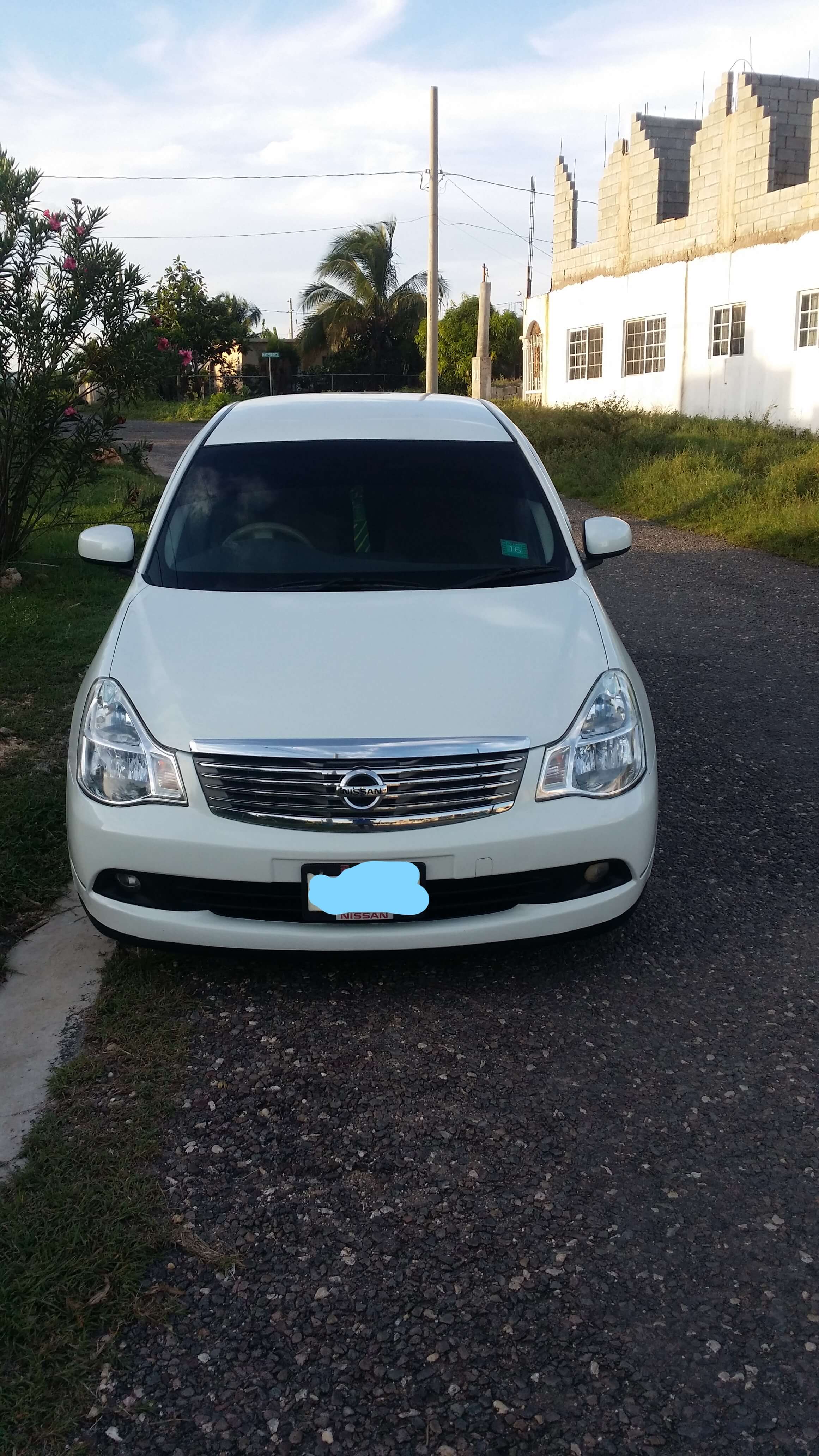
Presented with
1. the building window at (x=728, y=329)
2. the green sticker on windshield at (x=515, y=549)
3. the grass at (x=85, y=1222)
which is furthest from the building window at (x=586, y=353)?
the grass at (x=85, y=1222)

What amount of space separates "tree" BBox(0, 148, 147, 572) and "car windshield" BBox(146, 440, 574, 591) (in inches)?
171

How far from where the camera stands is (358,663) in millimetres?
3338

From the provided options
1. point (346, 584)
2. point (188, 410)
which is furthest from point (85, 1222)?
point (188, 410)

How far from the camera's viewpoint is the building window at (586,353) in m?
25.2

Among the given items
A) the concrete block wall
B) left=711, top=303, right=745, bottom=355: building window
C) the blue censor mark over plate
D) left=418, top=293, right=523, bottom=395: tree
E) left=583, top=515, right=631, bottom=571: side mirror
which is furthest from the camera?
Result: left=418, top=293, right=523, bottom=395: tree

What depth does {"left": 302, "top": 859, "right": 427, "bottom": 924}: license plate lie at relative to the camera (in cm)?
306

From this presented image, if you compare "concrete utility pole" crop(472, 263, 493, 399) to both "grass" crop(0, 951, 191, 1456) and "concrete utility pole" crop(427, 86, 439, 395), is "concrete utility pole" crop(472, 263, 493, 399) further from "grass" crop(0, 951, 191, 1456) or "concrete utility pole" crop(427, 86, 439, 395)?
"grass" crop(0, 951, 191, 1456)

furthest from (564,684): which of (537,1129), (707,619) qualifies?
(707,619)

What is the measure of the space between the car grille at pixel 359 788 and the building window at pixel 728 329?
19.3m

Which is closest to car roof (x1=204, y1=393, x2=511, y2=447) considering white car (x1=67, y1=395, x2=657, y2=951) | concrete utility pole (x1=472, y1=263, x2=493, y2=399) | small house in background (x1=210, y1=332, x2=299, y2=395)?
white car (x1=67, y1=395, x2=657, y2=951)

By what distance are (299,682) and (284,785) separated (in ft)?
1.07

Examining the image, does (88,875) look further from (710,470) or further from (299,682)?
(710,470)

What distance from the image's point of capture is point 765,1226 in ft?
7.88

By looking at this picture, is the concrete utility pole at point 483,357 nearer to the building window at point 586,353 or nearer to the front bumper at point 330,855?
the building window at point 586,353
